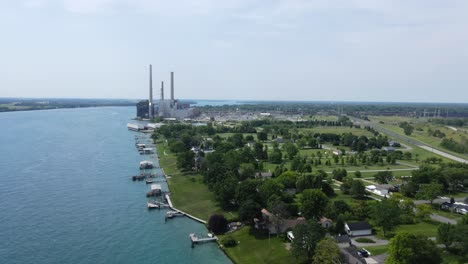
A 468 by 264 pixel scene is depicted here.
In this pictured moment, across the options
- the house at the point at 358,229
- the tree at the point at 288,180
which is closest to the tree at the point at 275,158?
the tree at the point at 288,180

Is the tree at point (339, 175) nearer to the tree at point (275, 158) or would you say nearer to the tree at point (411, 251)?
the tree at point (275, 158)

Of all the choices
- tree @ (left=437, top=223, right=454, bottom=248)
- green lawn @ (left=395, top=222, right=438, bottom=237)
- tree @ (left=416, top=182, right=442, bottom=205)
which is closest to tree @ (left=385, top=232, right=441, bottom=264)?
tree @ (left=437, top=223, right=454, bottom=248)

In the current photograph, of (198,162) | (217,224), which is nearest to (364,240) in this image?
(217,224)

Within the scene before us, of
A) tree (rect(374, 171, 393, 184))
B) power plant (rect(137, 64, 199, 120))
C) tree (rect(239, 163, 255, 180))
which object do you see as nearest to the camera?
tree (rect(374, 171, 393, 184))

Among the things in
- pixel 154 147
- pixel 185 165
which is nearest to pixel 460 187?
pixel 185 165

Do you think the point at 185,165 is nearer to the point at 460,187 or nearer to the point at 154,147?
the point at 154,147

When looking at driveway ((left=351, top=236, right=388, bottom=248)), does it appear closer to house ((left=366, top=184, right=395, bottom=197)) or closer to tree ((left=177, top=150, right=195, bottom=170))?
house ((left=366, top=184, right=395, bottom=197))
